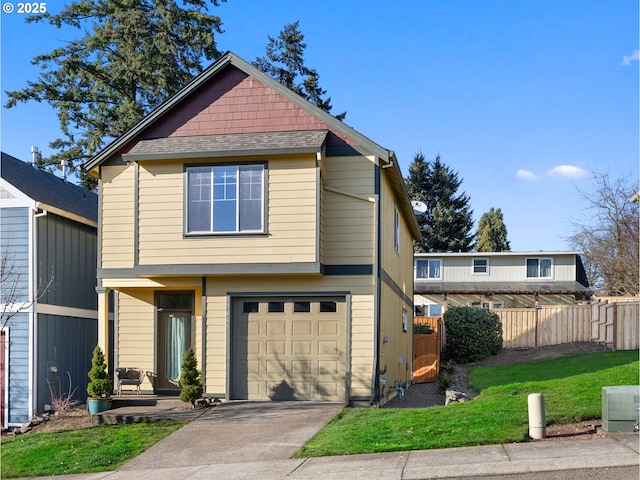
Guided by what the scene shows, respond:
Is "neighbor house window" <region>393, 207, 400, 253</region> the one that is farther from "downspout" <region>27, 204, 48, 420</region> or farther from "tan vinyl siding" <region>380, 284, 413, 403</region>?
"downspout" <region>27, 204, 48, 420</region>

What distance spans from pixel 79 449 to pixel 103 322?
183 inches

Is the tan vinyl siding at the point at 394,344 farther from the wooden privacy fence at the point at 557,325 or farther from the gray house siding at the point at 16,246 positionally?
the gray house siding at the point at 16,246

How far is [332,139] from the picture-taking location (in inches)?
650

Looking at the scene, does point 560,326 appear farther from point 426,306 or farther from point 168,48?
point 168,48

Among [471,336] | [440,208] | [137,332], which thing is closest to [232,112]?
[137,332]

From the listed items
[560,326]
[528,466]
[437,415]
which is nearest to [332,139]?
[437,415]

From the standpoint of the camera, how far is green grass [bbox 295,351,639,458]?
11508 mm

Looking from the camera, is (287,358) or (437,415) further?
(287,358)

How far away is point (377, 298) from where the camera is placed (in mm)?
15898

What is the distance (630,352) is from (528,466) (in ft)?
45.7

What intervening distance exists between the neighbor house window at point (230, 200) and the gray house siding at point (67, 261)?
4.78 m

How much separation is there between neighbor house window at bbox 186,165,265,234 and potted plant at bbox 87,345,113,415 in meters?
3.52

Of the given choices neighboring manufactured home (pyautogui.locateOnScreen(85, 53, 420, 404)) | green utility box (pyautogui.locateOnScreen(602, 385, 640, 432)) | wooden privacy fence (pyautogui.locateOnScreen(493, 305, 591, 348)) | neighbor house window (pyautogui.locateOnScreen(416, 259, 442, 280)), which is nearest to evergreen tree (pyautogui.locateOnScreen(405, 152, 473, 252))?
neighbor house window (pyautogui.locateOnScreen(416, 259, 442, 280))

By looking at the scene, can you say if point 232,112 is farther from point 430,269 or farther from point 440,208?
point 440,208
